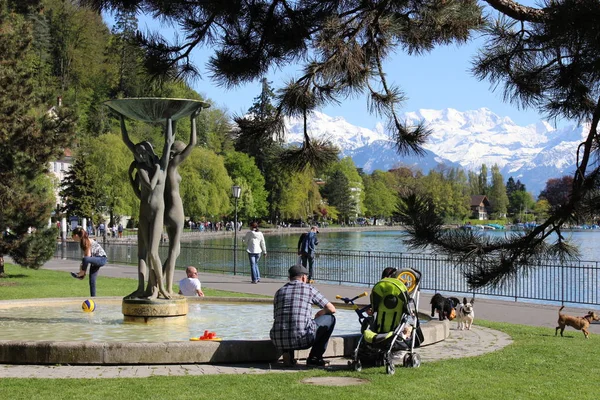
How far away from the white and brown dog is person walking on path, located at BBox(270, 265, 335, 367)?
403 centimetres

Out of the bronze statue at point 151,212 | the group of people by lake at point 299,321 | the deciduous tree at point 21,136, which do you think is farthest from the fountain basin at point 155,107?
the deciduous tree at point 21,136

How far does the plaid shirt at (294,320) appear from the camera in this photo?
8984 millimetres

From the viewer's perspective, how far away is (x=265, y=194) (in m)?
96.6

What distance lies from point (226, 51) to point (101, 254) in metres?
8.94

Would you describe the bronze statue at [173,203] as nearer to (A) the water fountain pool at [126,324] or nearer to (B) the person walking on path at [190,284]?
(A) the water fountain pool at [126,324]

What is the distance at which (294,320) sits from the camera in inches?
355

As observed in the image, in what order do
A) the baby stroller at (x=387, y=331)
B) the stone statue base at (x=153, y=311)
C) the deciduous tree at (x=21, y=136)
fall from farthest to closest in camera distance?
the deciduous tree at (x=21, y=136)
the stone statue base at (x=153, y=311)
the baby stroller at (x=387, y=331)

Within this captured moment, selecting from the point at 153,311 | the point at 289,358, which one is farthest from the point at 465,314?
the point at 153,311

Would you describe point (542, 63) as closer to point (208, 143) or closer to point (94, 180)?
point (94, 180)

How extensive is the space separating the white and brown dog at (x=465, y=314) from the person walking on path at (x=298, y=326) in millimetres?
4029

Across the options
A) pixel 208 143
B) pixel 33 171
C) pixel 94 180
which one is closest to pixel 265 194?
pixel 208 143

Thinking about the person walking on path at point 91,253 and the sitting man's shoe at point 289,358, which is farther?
the person walking on path at point 91,253

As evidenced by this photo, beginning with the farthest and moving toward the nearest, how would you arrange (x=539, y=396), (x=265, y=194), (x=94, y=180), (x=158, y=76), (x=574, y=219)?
(x=265, y=194), (x=94, y=180), (x=158, y=76), (x=539, y=396), (x=574, y=219)

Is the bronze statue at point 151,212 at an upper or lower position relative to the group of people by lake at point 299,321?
upper
